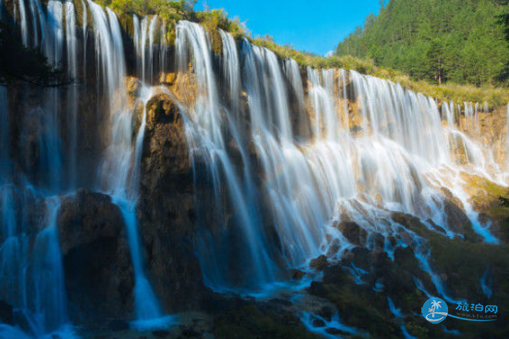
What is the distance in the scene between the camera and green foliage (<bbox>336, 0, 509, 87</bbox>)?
40.2 meters

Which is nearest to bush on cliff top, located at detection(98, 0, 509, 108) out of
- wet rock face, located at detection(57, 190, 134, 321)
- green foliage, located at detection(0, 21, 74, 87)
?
green foliage, located at detection(0, 21, 74, 87)

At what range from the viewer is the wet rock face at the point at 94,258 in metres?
9.29

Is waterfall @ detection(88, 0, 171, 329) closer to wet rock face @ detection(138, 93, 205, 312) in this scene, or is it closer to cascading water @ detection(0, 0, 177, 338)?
cascading water @ detection(0, 0, 177, 338)

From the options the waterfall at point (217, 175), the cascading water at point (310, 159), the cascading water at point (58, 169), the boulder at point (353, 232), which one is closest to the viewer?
the cascading water at point (58, 169)

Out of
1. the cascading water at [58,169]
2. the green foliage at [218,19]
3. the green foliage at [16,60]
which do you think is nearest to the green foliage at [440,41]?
the green foliage at [218,19]

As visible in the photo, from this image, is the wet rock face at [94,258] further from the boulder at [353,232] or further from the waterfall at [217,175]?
the boulder at [353,232]

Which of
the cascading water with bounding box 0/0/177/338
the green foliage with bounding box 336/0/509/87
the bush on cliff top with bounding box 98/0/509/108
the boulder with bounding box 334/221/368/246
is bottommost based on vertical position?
the boulder with bounding box 334/221/368/246

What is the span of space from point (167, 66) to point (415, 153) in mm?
21659

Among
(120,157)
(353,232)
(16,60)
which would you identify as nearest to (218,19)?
(120,157)

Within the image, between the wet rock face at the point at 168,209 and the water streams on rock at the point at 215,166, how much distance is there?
319 millimetres

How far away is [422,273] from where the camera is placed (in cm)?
1371

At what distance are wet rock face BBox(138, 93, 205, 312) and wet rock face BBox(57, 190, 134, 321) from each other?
2.75ft

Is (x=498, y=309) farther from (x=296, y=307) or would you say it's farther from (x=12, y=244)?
(x=12, y=244)

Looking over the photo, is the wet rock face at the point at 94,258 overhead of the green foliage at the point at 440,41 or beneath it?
beneath
